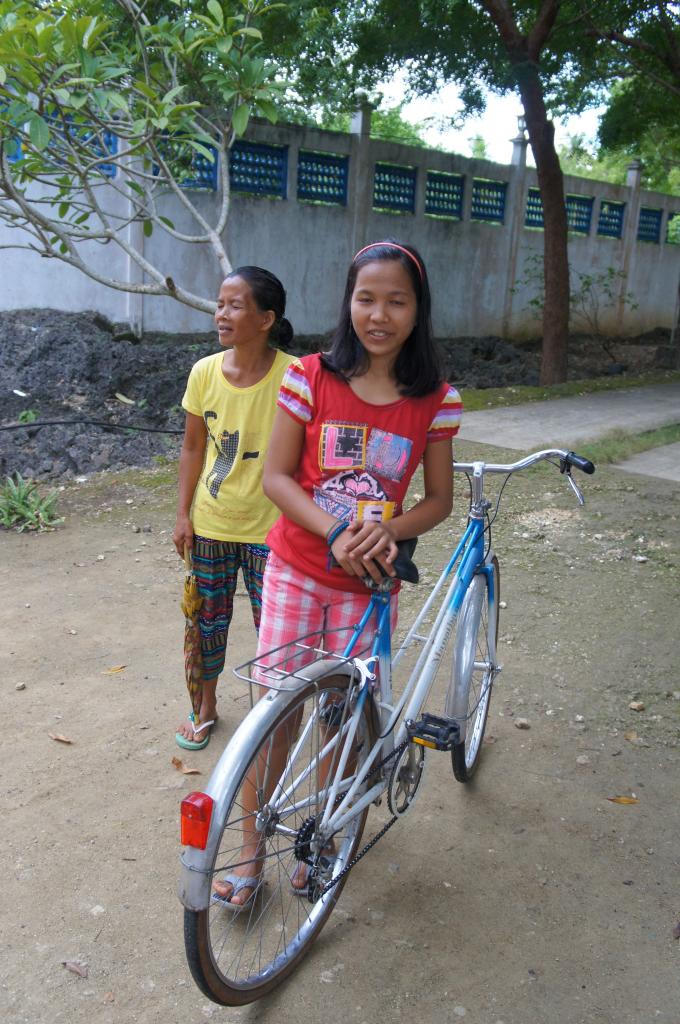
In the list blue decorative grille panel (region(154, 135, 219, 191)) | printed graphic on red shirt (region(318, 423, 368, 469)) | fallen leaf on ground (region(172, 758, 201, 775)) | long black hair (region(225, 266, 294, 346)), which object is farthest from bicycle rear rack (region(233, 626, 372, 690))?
blue decorative grille panel (region(154, 135, 219, 191))

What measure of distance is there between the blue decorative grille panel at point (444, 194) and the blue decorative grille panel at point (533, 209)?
51.7 inches

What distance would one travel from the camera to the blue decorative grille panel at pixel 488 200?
1233cm

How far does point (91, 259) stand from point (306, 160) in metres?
2.74

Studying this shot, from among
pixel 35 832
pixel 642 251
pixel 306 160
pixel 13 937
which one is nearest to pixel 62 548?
pixel 35 832

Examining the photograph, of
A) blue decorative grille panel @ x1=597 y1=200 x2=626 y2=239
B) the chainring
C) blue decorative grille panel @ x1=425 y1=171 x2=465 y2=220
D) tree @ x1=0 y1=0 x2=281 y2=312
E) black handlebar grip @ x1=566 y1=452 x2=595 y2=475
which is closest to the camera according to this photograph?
the chainring

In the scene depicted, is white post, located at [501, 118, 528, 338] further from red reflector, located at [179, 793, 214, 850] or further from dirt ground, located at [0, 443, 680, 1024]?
red reflector, located at [179, 793, 214, 850]

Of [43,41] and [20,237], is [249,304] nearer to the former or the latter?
[43,41]

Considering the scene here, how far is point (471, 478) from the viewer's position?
280cm

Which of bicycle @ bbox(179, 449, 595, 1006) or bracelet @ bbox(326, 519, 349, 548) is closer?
bicycle @ bbox(179, 449, 595, 1006)

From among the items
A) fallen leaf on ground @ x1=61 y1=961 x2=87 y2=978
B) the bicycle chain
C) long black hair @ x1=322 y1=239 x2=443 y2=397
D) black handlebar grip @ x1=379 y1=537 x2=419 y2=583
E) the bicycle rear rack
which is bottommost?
fallen leaf on ground @ x1=61 y1=961 x2=87 y2=978

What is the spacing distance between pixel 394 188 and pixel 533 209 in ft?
8.89

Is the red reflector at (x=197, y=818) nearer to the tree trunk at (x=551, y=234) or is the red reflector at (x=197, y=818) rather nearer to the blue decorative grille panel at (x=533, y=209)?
the tree trunk at (x=551, y=234)

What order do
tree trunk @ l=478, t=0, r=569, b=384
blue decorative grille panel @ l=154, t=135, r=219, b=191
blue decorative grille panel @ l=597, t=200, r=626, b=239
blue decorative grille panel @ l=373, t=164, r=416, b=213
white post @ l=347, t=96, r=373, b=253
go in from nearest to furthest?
1. blue decorative grille panel @ l=154, t=135, r=219, b=191
2. tree trunk @ l=478, t=0, r=569, b=384
3. white post @ l=347, t=96, r=373, b=253
4. blue decorative grille panel @ l=373, t=164, r=416, b=213
5. blue decorative grille panel @ l=597, t=200, r=626, b=239

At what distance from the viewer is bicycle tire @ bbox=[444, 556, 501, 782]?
275 cm
